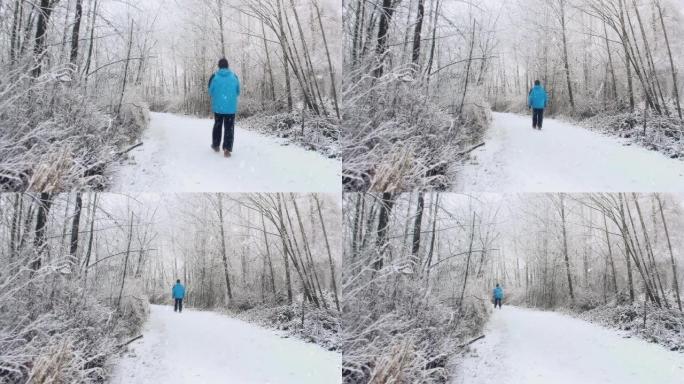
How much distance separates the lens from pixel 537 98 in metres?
4.95

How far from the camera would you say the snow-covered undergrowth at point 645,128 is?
5.05 m

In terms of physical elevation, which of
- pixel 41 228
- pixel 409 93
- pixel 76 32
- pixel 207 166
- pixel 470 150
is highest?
pixel 76 32

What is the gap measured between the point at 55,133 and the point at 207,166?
1.16m

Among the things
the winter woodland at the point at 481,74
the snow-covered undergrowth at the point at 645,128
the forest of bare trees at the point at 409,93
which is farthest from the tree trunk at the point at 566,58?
the forest of bare trees at the point at 409,93

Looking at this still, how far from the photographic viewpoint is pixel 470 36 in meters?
4.91

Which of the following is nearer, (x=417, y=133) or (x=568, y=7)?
(x=417, y=133)

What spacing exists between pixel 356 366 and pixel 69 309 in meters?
2.31

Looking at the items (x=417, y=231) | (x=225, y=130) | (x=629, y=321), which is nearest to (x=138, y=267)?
(x=225, y=130)

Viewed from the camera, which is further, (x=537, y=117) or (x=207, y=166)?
(x=537, y=117)

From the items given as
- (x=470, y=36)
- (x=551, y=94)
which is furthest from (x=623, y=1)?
(x=470, y=36)

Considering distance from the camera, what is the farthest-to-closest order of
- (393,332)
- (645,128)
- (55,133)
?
(645,128), (393,332), (55,133)

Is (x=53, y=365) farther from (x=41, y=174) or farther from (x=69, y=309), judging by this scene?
(x=41, y=174)

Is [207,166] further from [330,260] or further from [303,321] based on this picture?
[303,321]

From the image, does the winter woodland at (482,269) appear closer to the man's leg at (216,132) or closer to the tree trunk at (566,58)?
the tree trunk at (566,58)
